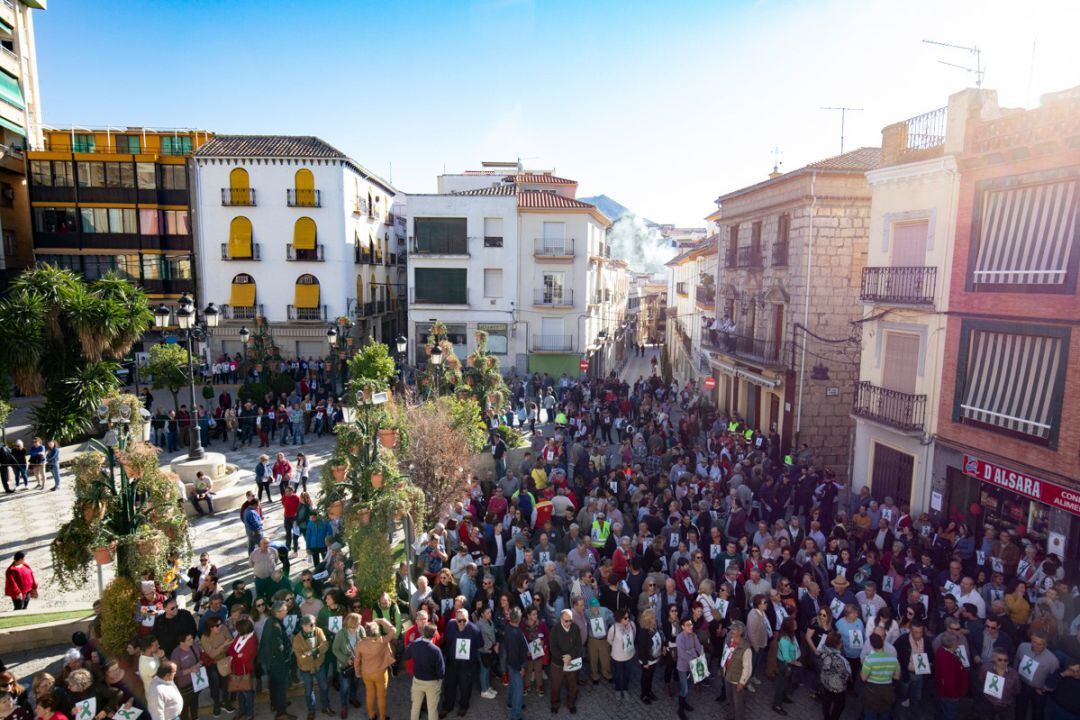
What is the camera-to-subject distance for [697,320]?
1505 inches

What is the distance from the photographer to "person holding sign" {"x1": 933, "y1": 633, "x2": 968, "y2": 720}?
8195 millimetres

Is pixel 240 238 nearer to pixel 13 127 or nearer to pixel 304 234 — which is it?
pixel 304 234

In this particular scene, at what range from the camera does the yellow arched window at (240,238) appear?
35.6 metres

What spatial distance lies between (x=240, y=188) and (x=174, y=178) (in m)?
4.16

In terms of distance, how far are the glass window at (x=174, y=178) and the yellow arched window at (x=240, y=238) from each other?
3.63m

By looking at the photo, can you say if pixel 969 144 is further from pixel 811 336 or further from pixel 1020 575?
pixel 1020 575

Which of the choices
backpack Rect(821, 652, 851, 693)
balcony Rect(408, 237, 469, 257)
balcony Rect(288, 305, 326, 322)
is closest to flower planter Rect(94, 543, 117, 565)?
backpack Rect(821, 652, 851, 693)

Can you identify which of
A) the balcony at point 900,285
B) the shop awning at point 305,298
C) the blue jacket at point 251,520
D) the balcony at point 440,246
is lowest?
the blue jacket at point 251,520

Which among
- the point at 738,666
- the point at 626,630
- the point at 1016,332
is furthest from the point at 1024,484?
the point at 626,630

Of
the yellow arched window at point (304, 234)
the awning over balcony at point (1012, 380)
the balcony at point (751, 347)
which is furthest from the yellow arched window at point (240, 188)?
the awning over balcony at point (1012, 380)

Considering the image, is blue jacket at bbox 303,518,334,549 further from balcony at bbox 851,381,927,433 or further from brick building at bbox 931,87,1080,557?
balcony at bbox 851,381,927,433

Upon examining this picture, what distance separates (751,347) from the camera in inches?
915

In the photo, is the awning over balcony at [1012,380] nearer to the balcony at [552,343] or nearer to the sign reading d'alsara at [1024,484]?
the sign reading d'alsara at [1024,484]

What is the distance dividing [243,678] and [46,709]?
6.91 feet
